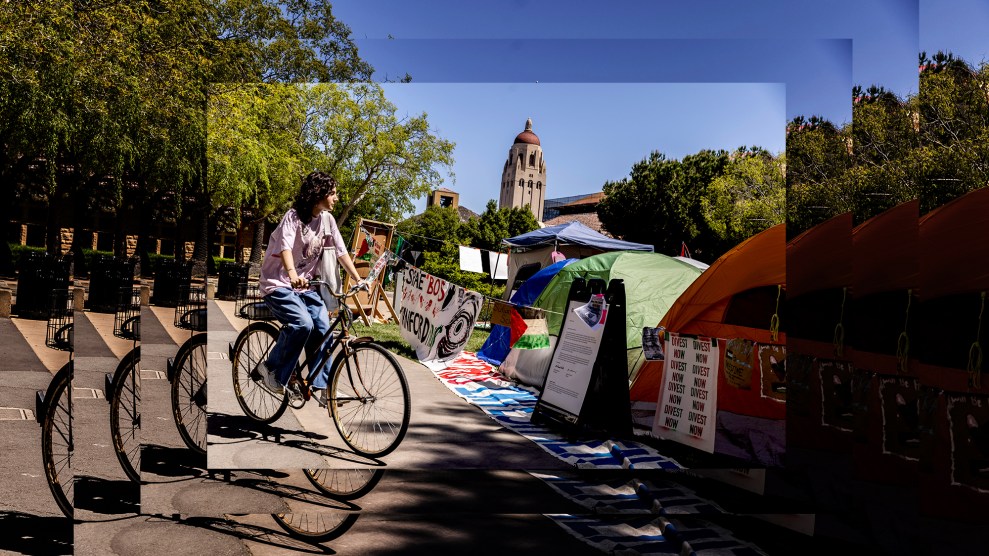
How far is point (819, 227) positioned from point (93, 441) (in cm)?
411

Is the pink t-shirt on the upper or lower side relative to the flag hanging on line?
upper

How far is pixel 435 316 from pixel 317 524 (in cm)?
142

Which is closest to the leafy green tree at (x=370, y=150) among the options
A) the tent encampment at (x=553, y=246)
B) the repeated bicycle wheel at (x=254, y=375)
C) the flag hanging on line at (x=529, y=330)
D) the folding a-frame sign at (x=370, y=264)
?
the folding a-frame sign at (x=370, y=264)

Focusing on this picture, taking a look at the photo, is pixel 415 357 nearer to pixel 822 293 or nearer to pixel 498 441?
pixel 498 441

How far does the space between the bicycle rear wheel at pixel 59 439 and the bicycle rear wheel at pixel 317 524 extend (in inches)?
37.5

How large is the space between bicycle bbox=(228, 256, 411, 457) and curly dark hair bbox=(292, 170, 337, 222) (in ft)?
1.14

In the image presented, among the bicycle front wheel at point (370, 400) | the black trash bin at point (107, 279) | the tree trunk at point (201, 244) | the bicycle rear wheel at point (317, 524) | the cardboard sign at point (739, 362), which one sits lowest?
the bicycle rear wheel at point (317, 524)

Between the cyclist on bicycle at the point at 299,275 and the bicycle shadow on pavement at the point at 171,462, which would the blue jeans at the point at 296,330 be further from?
the bicycle shadow on pavement at the point at 171,462

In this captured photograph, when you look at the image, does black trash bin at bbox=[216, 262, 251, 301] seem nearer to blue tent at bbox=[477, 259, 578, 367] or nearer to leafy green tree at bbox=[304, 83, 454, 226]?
leafy green tree at bbox=[304, 83, 454, 226]

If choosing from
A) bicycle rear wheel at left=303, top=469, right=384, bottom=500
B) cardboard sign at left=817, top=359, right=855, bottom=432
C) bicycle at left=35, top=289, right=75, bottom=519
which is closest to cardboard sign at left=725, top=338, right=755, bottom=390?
cardboard sign at left=817, top=359, right=855, bottom=432

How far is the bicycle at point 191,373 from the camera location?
3463 millimetres

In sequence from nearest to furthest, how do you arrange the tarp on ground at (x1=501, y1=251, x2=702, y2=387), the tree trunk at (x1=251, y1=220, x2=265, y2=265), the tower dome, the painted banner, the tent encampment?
the tree trunk at (x1=251, y1=220, x2=265, y2=265) → the tower dome → the painted banner → the tent encampment → the tarp on ground at (x1=501, y1=251, x2=702, y2=387)

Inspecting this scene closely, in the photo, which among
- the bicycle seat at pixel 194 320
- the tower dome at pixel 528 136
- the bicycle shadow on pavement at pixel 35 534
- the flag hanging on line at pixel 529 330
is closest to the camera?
the bicycle shadow on pavement at pixel 35 534

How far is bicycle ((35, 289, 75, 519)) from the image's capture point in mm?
3330
